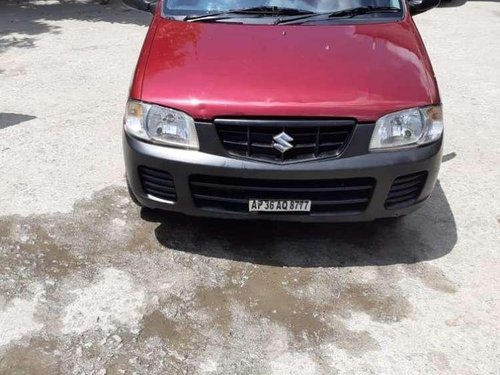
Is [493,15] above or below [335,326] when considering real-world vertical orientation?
below

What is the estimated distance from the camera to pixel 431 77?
366cm

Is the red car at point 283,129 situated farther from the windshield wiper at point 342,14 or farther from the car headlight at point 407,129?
the windshield wiper at point 342,14

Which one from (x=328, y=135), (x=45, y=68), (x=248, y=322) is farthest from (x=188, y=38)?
(x=45, y=68)

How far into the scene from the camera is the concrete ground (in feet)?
9.71

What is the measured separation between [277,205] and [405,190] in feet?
2.52

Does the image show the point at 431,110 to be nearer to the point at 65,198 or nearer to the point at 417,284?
the point at 417,284

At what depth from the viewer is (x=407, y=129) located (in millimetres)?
3402

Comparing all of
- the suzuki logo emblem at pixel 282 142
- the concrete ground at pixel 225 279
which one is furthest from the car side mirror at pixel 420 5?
the suzuki logo emblem at pixel 282 142

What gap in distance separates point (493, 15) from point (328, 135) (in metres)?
9.25

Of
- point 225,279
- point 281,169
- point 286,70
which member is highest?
point 286,70

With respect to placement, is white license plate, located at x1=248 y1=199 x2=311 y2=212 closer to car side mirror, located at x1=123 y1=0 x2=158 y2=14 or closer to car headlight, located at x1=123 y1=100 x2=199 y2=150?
car headlight, located at x1=123 y1=100 x2=199 y2=150

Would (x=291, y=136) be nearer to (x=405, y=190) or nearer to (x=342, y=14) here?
(x=405, y=190)

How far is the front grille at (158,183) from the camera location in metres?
3.40

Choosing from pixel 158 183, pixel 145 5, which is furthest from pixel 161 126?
pixel 145 5
